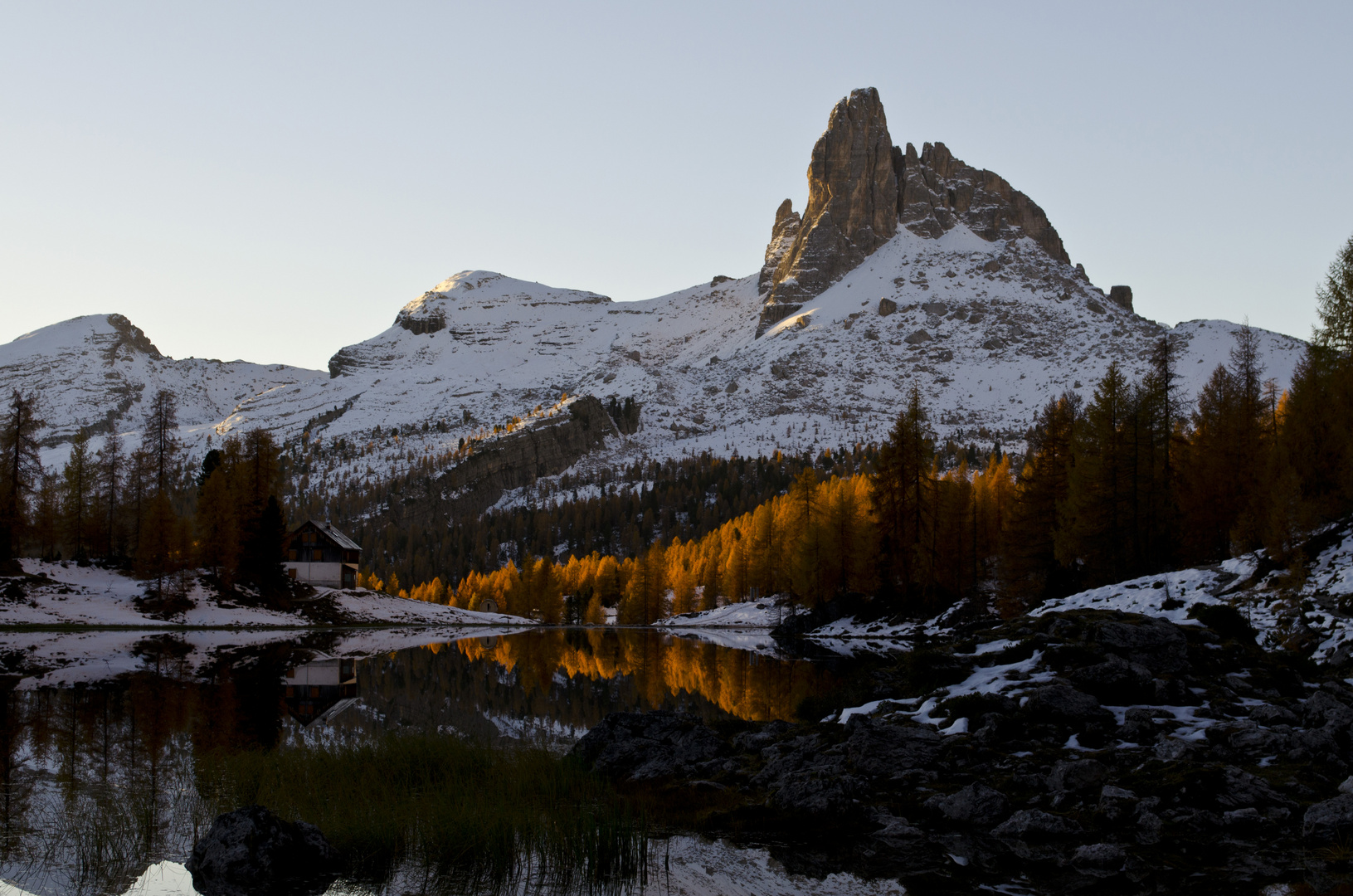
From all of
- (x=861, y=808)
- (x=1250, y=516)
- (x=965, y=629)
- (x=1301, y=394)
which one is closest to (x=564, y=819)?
(x=861, y=808)

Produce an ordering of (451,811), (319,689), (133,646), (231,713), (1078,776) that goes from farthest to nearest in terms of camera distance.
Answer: (133,646), (319,689), (231,713), (1078,776), (451,811)

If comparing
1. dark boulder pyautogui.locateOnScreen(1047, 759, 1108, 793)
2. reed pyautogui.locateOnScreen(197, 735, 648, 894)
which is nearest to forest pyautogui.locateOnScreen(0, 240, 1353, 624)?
dark boulder pyautogui.locateOnScreen(1047, 759, 1108, 793)

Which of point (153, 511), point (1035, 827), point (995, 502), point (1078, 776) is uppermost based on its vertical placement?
point (995, 502)

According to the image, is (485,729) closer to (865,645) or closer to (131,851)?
(131,851)

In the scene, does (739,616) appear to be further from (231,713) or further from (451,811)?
(451,811)

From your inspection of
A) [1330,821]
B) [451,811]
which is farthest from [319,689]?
[1330,821]

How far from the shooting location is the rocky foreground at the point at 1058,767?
1046 cm

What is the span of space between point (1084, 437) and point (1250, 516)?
500 inches

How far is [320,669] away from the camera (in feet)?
110

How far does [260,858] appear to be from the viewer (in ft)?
30.9

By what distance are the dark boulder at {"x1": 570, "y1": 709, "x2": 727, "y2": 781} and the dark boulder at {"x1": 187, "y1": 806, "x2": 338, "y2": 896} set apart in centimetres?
669

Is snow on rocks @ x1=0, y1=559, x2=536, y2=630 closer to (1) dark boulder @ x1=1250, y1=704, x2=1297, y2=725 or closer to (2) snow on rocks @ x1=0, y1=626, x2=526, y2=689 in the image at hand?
(2) snow on rocks @ x1=0, y1=626, x2=526, y2=689

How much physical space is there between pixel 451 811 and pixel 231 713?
41.5ft

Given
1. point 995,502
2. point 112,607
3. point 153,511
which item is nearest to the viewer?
point 112,607
